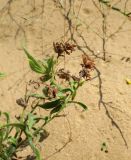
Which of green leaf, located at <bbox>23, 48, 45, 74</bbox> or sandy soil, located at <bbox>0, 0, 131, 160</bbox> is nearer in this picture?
green leaf, located at <bbox>23, 48, 45, 74</bbox>

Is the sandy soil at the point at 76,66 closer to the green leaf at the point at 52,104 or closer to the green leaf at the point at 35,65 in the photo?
the green leaf at the point at 52,104

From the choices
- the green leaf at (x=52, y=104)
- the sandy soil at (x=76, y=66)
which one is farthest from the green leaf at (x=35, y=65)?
the sandy soil at (x=76, y=66)

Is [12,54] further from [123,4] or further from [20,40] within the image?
[123,4]

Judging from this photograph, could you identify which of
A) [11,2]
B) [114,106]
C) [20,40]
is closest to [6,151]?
[114,106]

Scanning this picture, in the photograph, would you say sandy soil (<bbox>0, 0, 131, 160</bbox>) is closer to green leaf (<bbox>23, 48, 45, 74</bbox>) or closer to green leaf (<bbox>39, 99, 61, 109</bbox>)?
green leaf (<bbox>39, 99, 61, 109</bbox>)

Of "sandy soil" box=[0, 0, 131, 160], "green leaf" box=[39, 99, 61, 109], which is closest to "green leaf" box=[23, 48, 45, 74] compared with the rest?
"green leaf" box=[39, 99, 61, 109]

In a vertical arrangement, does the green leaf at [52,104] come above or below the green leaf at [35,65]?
below

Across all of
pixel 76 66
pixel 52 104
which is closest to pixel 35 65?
pixel 52 104

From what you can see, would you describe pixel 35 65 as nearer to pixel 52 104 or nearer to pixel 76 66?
pixel 52 104
